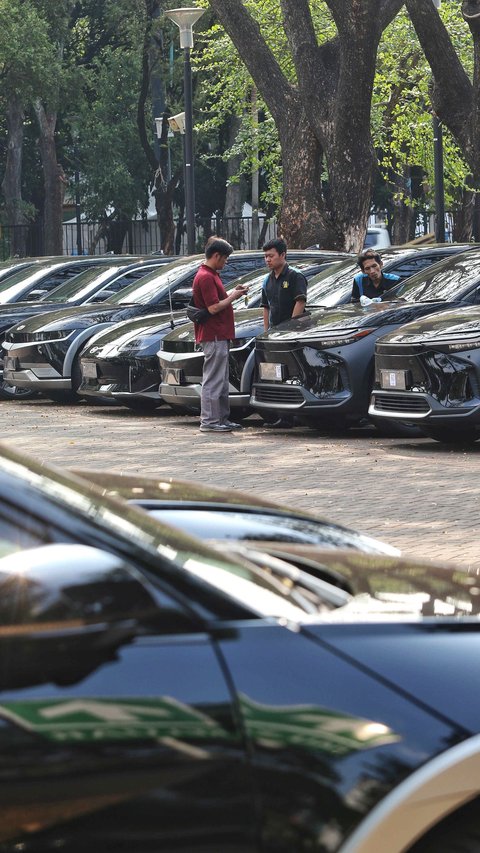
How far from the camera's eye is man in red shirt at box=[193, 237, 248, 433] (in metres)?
14.9

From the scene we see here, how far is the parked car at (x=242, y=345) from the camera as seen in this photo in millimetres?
15273

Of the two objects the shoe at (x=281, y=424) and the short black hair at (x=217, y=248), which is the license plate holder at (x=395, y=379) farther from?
the short black hair at (x=217, y=248)

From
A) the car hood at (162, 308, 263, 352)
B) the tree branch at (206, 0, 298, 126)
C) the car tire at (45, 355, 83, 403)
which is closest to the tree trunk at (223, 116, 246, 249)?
the tree branch at (206, 0, 298, 126)

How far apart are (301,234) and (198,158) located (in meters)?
30.5

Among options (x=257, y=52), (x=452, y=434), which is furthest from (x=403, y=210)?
(x=452, y=434)

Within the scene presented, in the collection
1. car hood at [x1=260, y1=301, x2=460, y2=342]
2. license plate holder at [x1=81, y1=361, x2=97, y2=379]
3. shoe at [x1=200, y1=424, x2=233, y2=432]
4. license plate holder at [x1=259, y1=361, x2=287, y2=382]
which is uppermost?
car hood at [x1=260, y1=301, x2=460, y2=342]

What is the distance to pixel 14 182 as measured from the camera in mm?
46844

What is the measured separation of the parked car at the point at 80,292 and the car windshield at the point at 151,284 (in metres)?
1.22

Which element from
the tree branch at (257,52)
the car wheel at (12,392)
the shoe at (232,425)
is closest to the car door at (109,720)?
the shoe at (232,425)

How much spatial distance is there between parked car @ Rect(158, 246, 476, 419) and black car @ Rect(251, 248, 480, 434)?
28.4 inches

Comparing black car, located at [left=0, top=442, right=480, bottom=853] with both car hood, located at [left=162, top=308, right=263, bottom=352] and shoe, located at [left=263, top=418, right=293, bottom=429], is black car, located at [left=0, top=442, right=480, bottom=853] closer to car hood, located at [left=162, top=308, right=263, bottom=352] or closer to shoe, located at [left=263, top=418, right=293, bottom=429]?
shoe, located at [left=263, top=418, right=293, bottom=429]

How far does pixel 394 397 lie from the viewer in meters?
12.6

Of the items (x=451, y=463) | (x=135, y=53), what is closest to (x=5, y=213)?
(x=135, y=53)

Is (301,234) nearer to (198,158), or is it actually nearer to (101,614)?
(101,614)
